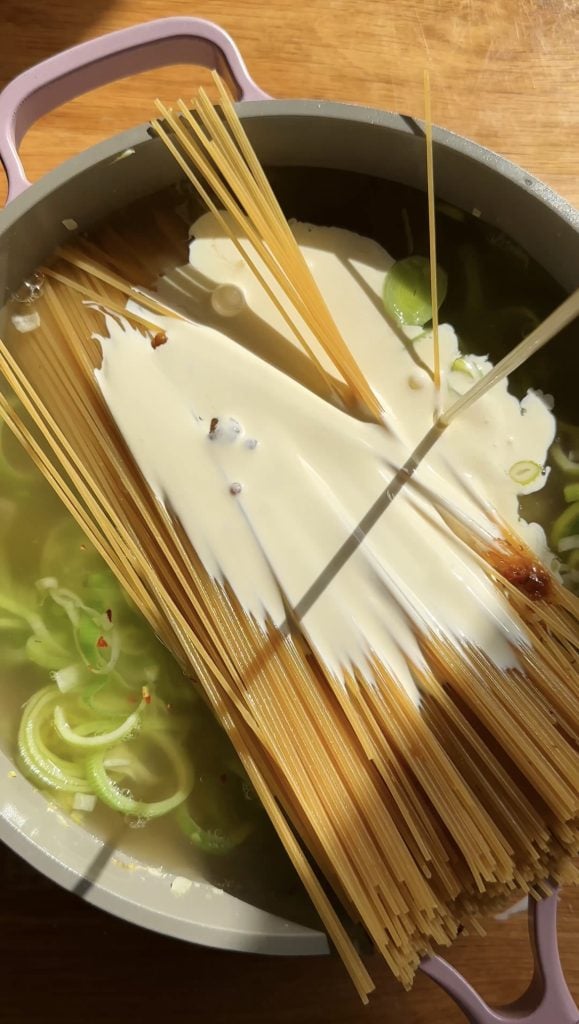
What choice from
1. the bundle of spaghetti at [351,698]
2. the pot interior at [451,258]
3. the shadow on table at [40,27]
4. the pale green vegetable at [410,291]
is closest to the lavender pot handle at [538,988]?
the bundle of spaghetti at [351,698]

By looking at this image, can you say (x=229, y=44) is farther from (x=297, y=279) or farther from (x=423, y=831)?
(x=423, y=831)

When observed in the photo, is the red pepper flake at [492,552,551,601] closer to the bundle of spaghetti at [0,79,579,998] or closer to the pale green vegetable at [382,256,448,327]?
the bundle of spaghetti at [0,79,579,998]

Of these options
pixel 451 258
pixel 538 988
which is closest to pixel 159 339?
pixel 451 258

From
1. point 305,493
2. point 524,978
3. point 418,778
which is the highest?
point 305,493

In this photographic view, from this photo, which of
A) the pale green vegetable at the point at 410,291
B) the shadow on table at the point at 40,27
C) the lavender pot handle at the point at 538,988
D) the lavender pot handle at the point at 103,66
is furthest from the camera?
the shadow on table at the point at 40,27

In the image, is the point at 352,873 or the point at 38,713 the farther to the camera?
the point at 38,713

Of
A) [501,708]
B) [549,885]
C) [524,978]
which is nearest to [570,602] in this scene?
[501,708]

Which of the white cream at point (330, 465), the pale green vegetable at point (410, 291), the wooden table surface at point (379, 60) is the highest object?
the wooden table surface at point (379, 60)

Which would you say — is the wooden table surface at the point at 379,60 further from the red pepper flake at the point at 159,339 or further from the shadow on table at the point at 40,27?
the red pepper flake at the point at 159,339

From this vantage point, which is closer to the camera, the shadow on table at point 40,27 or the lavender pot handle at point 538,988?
the lavender pot handle at point 538,988
